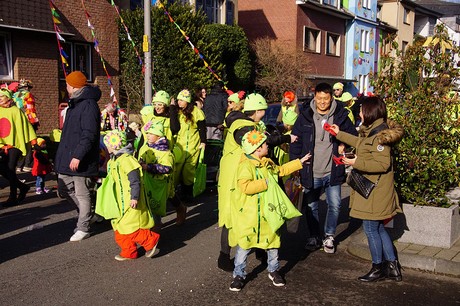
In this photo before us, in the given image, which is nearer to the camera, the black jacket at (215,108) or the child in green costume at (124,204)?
the child in green costume at (124,204)

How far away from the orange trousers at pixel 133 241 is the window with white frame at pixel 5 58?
1096 centimetres

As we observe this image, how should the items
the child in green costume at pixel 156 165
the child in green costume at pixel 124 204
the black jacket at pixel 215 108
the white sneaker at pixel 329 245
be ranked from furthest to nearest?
the black jacket at pixel 215 108
the child in green costume at pixel 156 165
the white sneaker at pixel 329 245
the child in green costume at pixel 124 204

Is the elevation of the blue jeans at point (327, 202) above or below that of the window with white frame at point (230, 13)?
below

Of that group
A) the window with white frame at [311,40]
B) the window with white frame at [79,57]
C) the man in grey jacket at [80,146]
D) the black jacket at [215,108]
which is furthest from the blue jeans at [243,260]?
the window with white frame at [311,40]

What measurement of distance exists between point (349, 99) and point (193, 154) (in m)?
3.19

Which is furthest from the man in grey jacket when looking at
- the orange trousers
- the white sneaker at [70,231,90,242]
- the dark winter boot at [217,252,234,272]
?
the dark winter boot at [217,252,234,272]

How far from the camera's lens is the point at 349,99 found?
9680 millimetres

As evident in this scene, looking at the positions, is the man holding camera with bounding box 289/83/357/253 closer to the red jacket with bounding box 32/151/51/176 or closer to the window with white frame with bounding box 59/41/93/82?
the red jacket with bounding box 32/151/51/176

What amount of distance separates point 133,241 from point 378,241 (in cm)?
254

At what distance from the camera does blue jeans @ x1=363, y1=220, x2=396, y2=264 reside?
16.9ft

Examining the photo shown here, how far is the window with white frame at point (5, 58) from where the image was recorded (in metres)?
15.1

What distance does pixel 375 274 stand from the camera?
5215mm

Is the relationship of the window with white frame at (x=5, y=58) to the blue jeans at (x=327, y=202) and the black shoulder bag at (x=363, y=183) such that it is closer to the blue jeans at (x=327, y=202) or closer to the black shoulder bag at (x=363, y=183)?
the blue jeans at (x=327, y=202)

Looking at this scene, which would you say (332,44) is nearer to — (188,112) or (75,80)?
(188,112)
